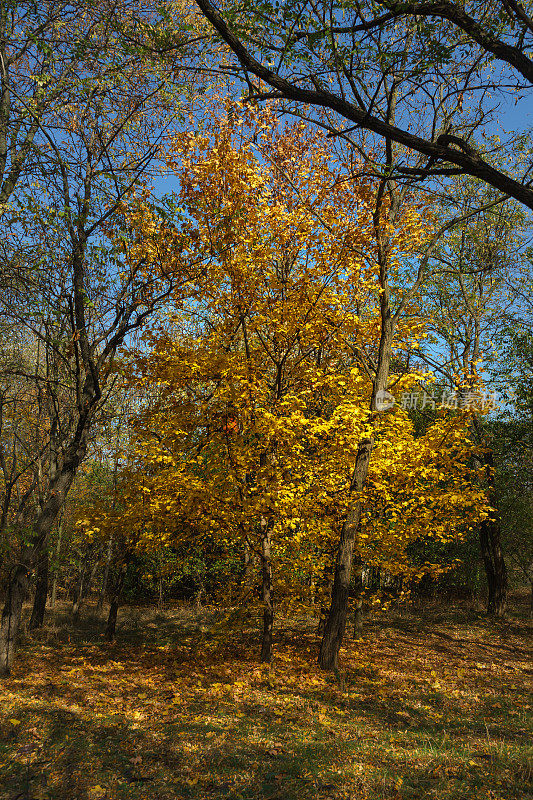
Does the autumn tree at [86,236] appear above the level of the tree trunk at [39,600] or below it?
above

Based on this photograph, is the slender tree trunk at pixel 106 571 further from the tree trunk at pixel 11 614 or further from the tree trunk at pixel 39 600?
the tree trunk at pixel 11 614

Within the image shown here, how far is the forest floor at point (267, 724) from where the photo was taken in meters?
4.62

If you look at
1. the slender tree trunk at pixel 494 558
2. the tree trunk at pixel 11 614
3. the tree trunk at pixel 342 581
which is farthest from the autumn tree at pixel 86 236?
the slender tree trunk at pixel 494 558

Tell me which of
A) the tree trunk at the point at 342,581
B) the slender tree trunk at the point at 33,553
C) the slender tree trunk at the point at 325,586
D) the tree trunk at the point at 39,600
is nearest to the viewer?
the slender tree trunk at the point at 33,553

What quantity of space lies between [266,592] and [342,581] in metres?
1.74

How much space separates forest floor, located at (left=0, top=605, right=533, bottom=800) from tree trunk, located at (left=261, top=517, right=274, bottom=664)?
37cm

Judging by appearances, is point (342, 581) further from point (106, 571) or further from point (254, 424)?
point (106, 571)

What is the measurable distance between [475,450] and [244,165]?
7.71 m

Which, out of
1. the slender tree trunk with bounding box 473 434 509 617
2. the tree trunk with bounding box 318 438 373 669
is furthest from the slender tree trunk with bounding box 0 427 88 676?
the slender tree trunk with bounding box 473 434 509 617

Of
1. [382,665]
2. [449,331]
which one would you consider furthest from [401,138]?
[449,331]

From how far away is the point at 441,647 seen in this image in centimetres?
1306

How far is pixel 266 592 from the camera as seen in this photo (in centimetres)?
1045

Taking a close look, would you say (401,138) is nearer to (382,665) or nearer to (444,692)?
(444,692)

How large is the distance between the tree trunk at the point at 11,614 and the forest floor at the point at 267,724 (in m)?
0.35
